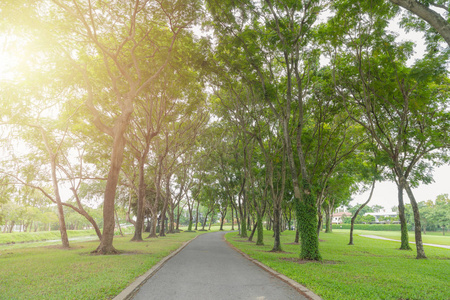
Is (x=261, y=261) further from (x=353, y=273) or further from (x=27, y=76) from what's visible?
(x=27, y=76)

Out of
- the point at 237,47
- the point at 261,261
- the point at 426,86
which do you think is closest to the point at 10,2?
the point at 237,47

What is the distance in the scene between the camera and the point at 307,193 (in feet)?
36.7

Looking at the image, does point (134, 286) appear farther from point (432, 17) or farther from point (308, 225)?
point (432, 17)

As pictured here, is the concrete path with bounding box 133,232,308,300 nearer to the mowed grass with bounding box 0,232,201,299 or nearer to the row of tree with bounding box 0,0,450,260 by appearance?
the mowed grass with bounding box 0,232,201,299

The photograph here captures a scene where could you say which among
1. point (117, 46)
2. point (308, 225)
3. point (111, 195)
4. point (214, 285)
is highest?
point (117, 46)

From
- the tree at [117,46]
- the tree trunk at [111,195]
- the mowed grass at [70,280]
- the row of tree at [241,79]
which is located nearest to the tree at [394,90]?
the row of tree at [241,79]

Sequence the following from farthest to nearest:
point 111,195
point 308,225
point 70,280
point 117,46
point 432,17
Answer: point 117,46
point 111,195
point 308,225
point 70,280
point 432,17

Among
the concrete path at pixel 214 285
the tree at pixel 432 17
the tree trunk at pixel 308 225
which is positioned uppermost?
the tree at pixel 432 17

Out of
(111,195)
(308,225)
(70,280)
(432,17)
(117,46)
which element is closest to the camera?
(432,17)

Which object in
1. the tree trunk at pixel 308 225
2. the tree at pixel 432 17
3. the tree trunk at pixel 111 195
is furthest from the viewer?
the tree trunk at pixel 111 195

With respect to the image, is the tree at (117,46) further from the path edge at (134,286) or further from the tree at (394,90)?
the tree at (394,90)

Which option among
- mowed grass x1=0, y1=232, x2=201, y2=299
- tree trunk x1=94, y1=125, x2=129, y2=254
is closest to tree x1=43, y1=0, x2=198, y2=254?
tree trunk x1=94, y1=125, x2=129, y2=254

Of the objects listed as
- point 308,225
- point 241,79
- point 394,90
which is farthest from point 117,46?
A: point 394,90

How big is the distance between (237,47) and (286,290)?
446 inches
